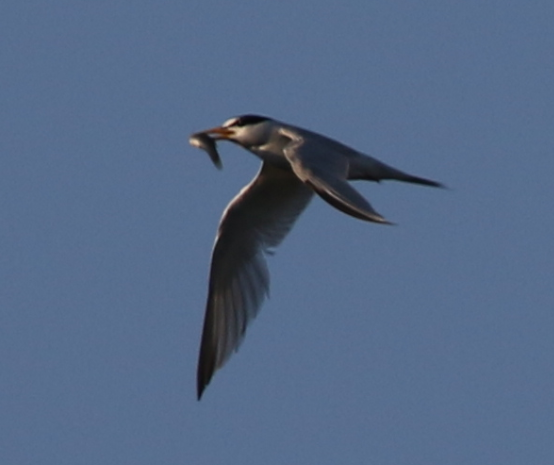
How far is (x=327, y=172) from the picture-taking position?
11.0m

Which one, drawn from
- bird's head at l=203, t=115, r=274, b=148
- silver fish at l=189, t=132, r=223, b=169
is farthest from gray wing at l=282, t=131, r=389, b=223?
silver fish at l=189, t=132, r=223, b=169

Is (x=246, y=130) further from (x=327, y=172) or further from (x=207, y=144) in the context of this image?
(x=327, y=172)

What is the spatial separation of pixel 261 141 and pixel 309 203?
1.19 meters

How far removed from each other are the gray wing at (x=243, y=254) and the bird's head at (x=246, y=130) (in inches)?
20.3

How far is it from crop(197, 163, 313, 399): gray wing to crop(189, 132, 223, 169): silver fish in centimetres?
53

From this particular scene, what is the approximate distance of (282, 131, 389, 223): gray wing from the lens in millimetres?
10070

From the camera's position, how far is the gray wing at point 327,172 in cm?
1007

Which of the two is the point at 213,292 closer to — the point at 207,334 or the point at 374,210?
the point at 207,334

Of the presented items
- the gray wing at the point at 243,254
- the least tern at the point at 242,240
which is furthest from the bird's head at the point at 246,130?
the gray wing at the point at 243,254

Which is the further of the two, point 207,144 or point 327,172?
point 207,144

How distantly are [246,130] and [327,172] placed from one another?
6.17ft

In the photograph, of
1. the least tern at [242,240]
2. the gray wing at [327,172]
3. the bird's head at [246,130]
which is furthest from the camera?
Result: the least tern at [242,240]

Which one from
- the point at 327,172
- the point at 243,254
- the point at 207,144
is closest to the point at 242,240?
the point at 243,254

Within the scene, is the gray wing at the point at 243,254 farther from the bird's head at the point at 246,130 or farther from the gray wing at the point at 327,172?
the gray wing at the point at 327,172
